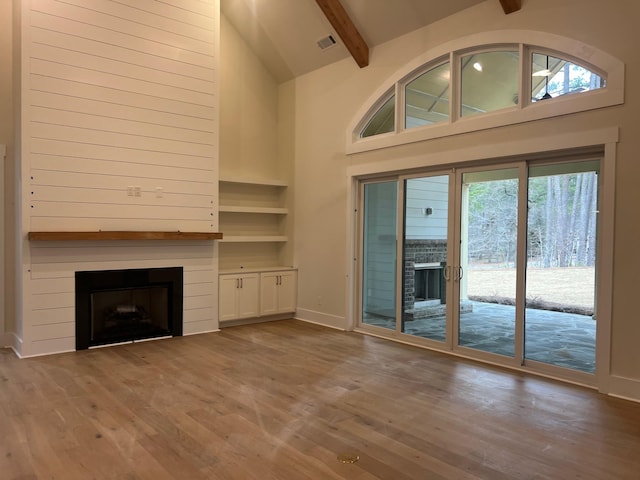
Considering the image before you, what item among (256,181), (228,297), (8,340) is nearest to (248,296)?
(228,297)

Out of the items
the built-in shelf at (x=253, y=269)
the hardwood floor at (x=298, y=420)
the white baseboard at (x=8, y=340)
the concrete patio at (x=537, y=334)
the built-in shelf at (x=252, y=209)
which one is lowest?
the hardwood floor at (x=298, y=420)

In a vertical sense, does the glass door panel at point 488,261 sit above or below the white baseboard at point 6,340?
above

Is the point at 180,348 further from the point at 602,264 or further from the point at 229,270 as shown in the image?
the point at 602,264

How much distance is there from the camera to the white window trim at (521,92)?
4047mm

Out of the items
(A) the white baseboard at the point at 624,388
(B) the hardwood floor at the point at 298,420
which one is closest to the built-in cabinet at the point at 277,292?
(B) the hardwood floor at the point at 298,420

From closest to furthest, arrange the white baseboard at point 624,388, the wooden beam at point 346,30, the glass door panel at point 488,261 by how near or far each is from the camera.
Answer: the white baseboard at point 624,388, the glass door panel at point 488,261, the wooden beam at point 346,30

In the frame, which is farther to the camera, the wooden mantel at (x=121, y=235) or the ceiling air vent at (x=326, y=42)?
the ceiling air vent at (x=326, y=42)

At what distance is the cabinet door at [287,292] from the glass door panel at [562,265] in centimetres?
365

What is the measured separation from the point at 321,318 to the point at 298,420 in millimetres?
3533

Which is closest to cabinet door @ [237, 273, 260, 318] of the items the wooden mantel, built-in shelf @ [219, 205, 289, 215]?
the wooden mantel

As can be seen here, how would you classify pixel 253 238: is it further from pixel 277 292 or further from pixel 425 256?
pixel 425 256

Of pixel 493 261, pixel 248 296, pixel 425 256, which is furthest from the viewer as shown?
pixel 248 296

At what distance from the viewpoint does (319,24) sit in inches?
247

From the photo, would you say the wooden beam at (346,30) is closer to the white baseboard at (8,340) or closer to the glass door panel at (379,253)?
the glass door panel at (379,253)
